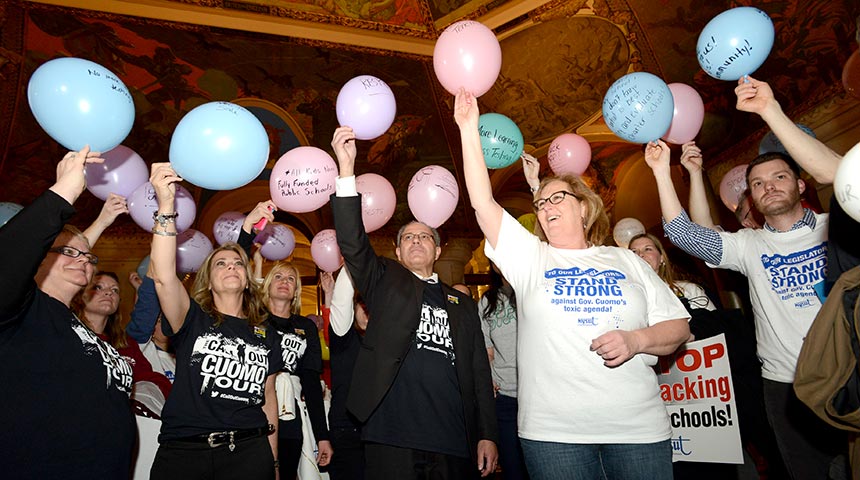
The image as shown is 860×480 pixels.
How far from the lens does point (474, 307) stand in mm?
2930

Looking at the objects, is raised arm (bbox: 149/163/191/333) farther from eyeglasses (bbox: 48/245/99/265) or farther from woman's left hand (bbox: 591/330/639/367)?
woman's left hand (bbox: 591/330/639/367)

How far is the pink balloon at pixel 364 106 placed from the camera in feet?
10.8

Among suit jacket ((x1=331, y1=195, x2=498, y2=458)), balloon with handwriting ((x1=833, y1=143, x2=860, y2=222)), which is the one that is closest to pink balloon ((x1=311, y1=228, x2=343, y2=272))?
suit jacket ((x1=331, y1=195, x2=498, y2=458))

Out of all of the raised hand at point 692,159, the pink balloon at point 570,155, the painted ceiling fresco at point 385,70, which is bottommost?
the raised hand at point 692,159

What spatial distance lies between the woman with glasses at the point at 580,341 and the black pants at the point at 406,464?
0.48m

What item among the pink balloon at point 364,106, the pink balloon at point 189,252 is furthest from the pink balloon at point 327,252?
the pink balloon at point 364,106

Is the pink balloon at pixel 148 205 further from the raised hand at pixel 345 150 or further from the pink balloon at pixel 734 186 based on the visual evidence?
the pink balloon at pixel 734 186

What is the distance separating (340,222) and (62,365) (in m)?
1.11

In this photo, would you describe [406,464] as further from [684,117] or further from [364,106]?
[684,117]

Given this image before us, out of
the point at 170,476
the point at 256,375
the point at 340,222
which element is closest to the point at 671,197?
the point at 340,222

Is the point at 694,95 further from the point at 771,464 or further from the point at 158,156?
the point at 158,156

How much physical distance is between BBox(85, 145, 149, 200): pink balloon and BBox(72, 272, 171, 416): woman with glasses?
0.56 m

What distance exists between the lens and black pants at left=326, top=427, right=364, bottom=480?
343 cm

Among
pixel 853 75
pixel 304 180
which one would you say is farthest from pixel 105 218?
pixel 853 75
